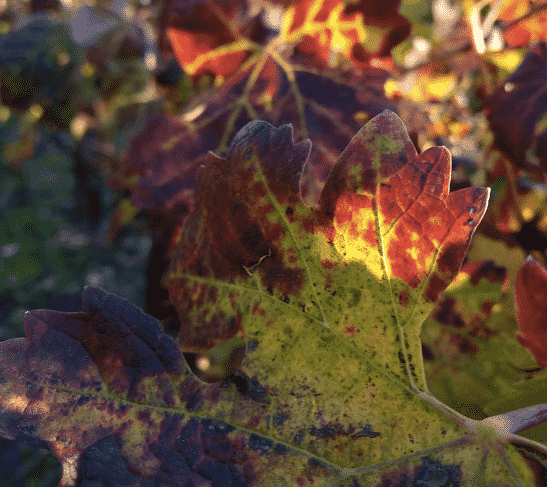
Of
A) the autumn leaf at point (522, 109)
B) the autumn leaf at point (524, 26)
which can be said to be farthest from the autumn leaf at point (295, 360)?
the autumn leaf at point (524, 26)

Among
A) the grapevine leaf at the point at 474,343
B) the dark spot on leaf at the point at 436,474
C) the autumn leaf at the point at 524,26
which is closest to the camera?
the dark spot on leaf at the point at 436,474

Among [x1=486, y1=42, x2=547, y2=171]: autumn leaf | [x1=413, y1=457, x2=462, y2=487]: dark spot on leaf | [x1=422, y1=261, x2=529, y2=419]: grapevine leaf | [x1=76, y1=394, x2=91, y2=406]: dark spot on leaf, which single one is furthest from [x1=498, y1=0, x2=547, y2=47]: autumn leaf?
[x1=76, y1=394, x2=91, y2=406]: dark spot on leaf

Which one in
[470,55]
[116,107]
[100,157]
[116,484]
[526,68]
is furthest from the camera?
[100,157]

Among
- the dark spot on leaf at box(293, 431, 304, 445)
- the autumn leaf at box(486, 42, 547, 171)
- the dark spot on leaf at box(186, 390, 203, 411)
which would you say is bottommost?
the dark spot on leaf at box(186, 390, 203, 411)

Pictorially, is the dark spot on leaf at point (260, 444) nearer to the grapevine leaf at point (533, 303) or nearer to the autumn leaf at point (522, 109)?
the grapevine leaf at point (533, 303)

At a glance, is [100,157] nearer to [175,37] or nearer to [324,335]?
[175,37]

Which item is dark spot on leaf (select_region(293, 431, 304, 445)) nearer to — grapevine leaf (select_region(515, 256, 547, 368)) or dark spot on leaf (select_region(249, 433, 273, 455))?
dark spot on leaf (select_region(249, 433, 273, 455))

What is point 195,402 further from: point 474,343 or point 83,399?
point 474,343

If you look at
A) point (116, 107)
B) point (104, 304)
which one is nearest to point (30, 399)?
point (104, 304)
